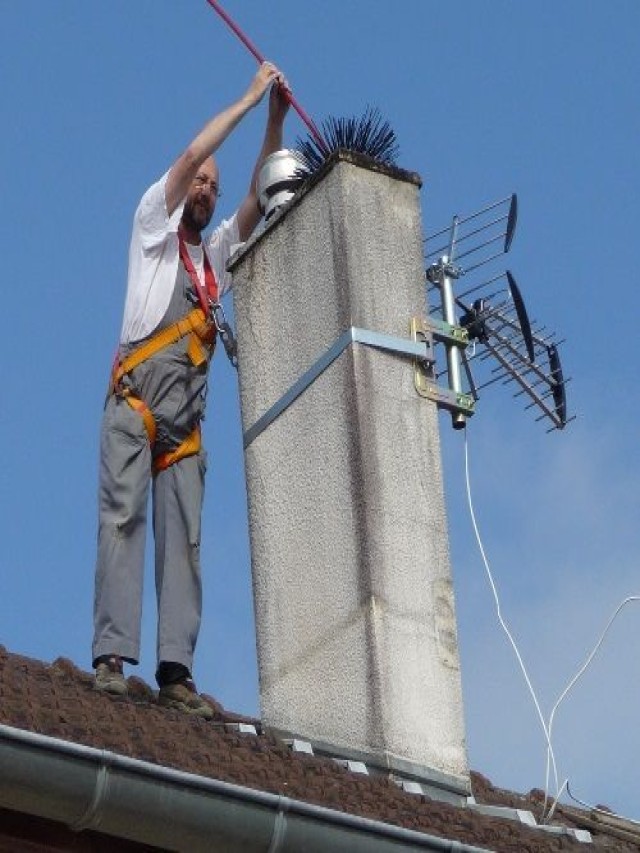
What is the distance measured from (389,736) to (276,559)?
3.06 feet

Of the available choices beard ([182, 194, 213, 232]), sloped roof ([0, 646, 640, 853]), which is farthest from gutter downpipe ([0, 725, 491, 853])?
beard ([182, 194, 213, 232])

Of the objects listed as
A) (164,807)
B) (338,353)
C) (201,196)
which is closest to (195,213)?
(201,196)

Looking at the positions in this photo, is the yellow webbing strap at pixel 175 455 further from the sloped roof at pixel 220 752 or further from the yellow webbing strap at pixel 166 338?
the sloped roof at pixel 220 752

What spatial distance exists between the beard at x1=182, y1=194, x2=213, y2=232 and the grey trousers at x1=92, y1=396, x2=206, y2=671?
0.76 meters

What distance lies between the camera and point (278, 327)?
35.1 ft

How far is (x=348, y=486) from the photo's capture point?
10078 mm

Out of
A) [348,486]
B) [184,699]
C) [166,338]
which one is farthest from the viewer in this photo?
[166,338]

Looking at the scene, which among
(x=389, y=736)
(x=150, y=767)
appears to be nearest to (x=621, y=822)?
(x=389, y=736)

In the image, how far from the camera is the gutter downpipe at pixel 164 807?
789 cm

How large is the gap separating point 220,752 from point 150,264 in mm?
2097

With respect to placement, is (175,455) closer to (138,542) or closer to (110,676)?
(138,542)

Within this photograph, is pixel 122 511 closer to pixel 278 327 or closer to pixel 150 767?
pixel 278 327

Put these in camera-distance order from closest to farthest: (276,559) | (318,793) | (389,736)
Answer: (318,793), (389,736), (276,559)

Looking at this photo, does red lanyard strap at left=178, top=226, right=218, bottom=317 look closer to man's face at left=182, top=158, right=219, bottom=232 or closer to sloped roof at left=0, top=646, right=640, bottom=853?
man's face at left=182, top=158, right=219, bottom=232
